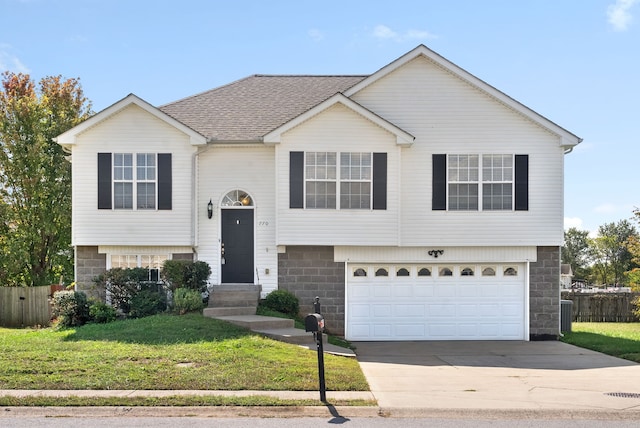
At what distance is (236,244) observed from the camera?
17.6 m

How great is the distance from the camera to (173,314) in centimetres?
1569

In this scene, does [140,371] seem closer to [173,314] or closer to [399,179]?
[173,314]

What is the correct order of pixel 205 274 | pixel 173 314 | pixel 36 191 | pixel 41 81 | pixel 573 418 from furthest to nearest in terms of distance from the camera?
pixel 41 81 → pixel 36 191 → pixel 205 274 → pixel 173 314 → pixel 573 418

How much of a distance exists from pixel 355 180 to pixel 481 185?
3549mm

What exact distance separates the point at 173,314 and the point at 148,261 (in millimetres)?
2342

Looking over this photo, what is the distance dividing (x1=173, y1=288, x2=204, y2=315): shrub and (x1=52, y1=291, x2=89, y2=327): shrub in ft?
7.42

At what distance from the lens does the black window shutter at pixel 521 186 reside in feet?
56.9

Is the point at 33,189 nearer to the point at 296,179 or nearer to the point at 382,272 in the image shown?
the point at 296,179

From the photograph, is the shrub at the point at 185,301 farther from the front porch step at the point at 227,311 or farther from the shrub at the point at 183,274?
the shrub at the point at 183,274

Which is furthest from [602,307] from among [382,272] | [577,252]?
[577,252]

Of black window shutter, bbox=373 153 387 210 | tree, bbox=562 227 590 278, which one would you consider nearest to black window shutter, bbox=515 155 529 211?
black window shutter, bbox=373 153 387 210

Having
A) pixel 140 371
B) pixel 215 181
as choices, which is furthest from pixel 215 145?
pixel 140 371

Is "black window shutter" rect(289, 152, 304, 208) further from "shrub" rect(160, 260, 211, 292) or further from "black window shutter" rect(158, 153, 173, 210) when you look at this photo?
"black window shutter" rect(158, 153, 173, 210)

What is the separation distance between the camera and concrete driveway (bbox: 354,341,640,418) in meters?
9.35
